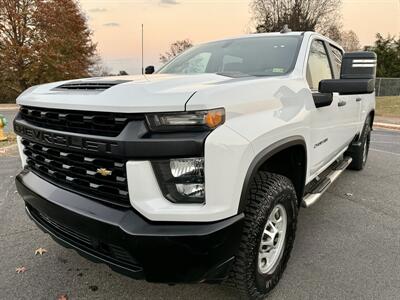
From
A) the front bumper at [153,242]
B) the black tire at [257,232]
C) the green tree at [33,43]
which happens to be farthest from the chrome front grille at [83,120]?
the green tree at [33,43]

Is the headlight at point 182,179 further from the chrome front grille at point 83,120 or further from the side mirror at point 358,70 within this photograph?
the side mirror at point 358,70

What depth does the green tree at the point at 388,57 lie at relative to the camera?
33062 mm

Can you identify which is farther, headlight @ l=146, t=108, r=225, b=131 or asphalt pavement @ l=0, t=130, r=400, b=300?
asphalt pavement @ l=0, t=130, r=400, b=300

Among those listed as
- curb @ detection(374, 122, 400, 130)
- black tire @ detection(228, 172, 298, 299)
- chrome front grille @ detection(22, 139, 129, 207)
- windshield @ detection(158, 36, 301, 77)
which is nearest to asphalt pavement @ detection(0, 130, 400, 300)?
black tire @ detection(228, 172, 298, 299)

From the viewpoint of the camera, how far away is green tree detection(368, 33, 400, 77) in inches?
1302

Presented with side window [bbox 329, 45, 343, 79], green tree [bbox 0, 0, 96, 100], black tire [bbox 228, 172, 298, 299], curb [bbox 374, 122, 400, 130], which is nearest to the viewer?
black tire [bbox 228, 172, 298, 299]

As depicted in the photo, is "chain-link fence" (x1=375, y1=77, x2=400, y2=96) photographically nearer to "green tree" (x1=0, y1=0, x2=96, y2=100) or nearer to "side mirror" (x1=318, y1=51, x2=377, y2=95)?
"green tree" (x1=0, y1=0, x2=96, y2=100)

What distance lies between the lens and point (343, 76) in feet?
10.1

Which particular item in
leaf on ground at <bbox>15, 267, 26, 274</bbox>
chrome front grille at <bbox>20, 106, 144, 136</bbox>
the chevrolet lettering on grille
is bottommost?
leaf on ground at <bbox>15, 267, 26, 274</bbox>

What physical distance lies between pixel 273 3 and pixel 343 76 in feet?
142

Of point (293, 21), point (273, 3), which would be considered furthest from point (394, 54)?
point (273, 3)

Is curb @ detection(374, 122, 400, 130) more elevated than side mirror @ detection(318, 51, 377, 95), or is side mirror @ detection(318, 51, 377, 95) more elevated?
side mirror @ detection(318, 51, 377, 95)

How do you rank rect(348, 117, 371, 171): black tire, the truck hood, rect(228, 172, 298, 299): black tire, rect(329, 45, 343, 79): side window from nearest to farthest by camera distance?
the truck hood
rect(228, 172, 298, 299): black tire
rect(329, 45, 343, 79): side window
rect(348, 117, 371, 171): black tire

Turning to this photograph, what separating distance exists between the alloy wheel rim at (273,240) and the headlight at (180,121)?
902mm
